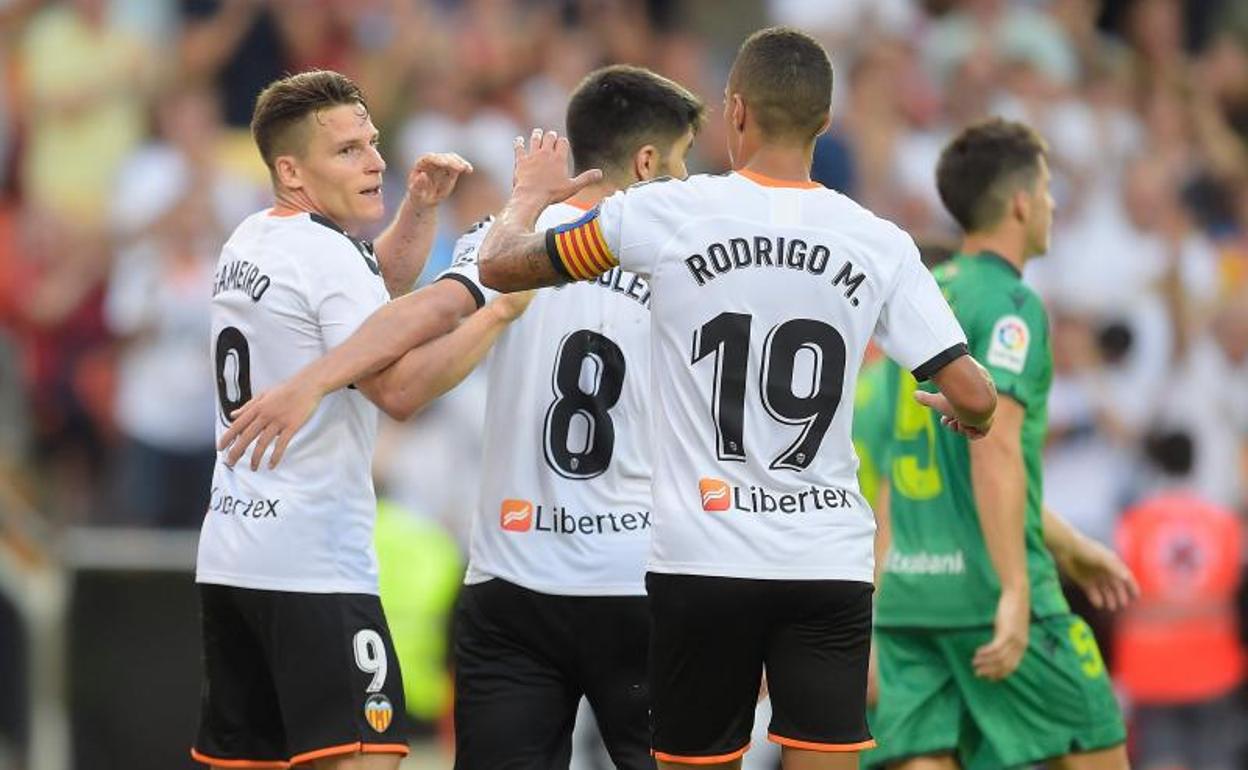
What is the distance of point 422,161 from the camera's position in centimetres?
666

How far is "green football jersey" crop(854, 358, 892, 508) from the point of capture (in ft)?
25.9

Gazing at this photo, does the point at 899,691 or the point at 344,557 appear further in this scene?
the point at 899,691

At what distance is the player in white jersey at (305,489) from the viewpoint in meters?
6.32

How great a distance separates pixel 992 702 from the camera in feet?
24.3

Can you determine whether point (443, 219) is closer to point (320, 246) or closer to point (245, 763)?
point (320, 246)

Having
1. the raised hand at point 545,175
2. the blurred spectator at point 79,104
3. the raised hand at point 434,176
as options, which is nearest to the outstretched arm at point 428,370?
the raised hand at point 545,175

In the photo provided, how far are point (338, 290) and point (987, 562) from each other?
98.0 inches

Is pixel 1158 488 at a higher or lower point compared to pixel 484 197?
lower

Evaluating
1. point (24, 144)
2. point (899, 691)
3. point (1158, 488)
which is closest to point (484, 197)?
point (24, 144)

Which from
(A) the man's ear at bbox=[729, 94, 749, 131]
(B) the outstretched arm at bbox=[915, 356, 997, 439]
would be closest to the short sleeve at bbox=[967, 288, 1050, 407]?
(B) the outstretched arm at bbox=[915, 356, 997, 439]

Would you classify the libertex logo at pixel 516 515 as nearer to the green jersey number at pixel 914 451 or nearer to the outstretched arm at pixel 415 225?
the outstretched arm at pixel 415 225

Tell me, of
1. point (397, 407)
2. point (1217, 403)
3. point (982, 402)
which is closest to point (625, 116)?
point (397, 407)

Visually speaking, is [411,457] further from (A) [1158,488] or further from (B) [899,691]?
(B) [899,691]

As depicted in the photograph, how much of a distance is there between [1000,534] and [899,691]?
79 centimetres
